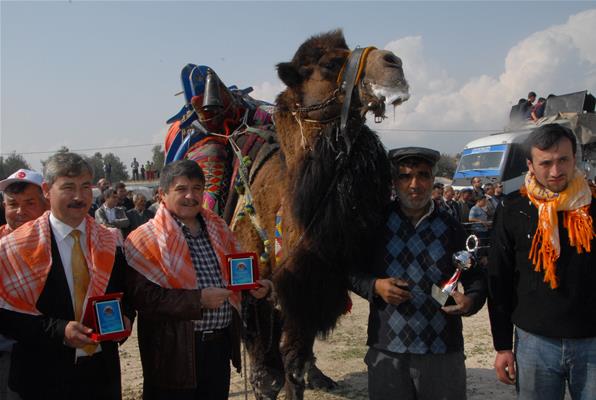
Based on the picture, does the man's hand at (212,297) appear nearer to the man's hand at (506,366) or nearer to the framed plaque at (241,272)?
the framed plaque at (241,272)

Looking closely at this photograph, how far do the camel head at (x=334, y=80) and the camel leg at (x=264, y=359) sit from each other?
5.06ft

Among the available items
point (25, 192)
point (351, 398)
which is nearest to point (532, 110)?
Result: point (351, 398)

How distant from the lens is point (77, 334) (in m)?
2.10

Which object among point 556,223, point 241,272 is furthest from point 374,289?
point 556,223

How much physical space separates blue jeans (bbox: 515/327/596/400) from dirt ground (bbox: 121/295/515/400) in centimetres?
230

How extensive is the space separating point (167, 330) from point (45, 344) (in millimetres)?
536

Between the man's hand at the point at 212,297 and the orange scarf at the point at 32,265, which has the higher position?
the orange scarf at the point at 32,265

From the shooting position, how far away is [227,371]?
2.73 m

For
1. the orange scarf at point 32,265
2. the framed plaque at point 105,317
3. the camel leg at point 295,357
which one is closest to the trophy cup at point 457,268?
the camel leg at point 295,357

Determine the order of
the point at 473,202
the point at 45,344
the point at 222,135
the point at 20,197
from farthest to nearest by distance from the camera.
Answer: the point at 473,202 < the point at 222,135 < the point at 20,197 < the point at 45,344

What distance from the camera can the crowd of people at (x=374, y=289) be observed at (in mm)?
2252

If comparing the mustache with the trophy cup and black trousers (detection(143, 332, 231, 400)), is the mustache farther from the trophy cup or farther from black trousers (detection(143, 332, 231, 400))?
the trophy cup

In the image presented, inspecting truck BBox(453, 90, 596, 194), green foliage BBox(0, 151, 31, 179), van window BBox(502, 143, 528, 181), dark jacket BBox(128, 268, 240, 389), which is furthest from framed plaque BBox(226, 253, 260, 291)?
green foliage BBox(0, 151, 31, 179)

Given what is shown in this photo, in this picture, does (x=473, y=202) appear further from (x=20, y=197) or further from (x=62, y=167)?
(x=62, y=167)
